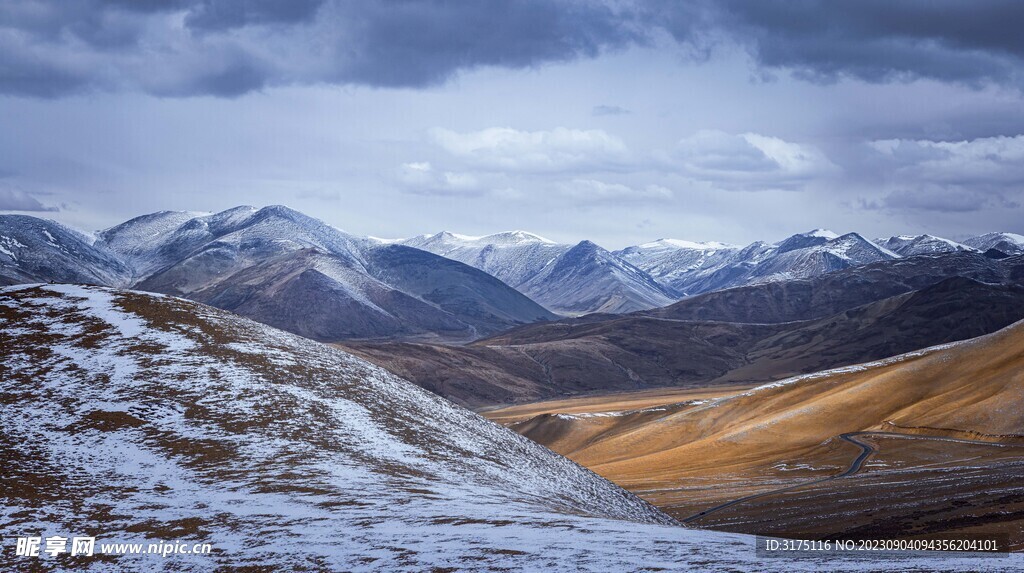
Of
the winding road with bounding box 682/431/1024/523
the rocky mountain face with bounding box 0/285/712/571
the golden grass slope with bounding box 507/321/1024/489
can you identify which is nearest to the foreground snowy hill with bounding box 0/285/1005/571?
the rocky mountain face with bounding box 0/285/712/571

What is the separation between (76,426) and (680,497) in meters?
44.0

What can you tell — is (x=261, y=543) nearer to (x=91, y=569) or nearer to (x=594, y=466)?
(x=91, y=569)

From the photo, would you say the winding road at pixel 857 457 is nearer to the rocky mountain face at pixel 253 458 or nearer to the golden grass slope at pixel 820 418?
the golden grass slope at pixel 820 418

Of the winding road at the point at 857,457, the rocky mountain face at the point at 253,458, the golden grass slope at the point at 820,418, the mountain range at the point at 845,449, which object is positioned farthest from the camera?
the golden grass slope at the point at 820,418

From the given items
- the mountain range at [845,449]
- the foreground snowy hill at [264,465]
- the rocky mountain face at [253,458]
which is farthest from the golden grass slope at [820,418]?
the foreground snowy hill at [264,465]

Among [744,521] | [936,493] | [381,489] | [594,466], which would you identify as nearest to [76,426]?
[381,489]

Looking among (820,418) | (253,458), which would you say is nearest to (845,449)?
(820,418)

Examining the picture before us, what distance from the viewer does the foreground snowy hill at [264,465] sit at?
81.6 feet

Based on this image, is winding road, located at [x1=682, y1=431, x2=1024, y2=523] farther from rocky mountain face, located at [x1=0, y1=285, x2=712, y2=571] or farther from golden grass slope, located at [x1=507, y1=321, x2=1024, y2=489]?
rocky mountain face, located at [x1=0, y1=285, x2=712, y2=571]

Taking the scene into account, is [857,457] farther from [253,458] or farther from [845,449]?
[253,458]

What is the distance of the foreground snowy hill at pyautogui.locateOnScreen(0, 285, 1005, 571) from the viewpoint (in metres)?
24.9

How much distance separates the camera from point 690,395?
19338 centimetres

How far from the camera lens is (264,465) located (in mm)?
39812

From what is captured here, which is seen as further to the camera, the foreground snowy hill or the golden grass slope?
the golden grass slope
